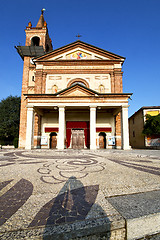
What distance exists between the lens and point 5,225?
1.45 meters

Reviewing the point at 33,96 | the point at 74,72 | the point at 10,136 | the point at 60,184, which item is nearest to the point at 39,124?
the point at 33,96

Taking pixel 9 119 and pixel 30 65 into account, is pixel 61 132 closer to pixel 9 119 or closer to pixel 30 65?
pixel 30 65

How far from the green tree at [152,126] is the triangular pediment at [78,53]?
1081 cm

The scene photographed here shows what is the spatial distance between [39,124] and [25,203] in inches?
587

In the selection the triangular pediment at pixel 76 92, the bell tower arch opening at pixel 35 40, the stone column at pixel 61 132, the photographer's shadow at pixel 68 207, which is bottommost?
the photographer's shadow at pixel 68 207

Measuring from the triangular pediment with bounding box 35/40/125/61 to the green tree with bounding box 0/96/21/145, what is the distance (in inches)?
519

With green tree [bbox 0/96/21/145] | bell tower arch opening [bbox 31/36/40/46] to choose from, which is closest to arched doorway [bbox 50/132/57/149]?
green tree [bbox 0/96/21/145]

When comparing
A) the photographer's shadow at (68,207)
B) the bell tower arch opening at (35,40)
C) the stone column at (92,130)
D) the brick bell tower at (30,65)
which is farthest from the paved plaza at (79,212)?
the bell tower arch opening at (35,40)

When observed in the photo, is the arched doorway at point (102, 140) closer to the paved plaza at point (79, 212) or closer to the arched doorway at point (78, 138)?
the arched doorway at point (78, 138)

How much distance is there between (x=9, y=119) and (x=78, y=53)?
59.4ft

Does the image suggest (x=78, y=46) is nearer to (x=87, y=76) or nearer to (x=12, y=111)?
(x=87, y=76)

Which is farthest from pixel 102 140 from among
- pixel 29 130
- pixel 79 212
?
pixel 79 212

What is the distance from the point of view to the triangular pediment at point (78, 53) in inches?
706

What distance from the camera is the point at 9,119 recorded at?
82.2 ft
